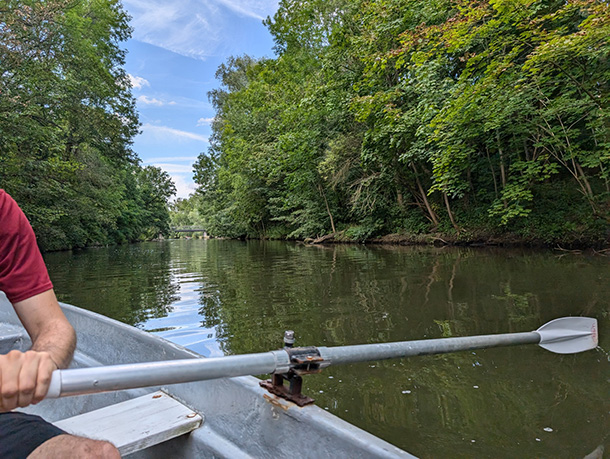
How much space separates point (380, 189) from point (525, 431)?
45.8 ft

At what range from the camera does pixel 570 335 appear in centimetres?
223

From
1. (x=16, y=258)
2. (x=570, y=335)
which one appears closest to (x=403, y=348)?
(x=16, y=258)

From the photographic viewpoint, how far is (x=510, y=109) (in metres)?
8.28

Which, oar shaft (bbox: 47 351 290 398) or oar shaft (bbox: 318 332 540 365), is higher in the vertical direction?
oar shaft (bbox: 47 351 290 398)

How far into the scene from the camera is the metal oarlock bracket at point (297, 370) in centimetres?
111

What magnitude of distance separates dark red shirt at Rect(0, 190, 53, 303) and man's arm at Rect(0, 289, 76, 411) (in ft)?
0.13

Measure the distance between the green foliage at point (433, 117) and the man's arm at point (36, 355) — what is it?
311 inches

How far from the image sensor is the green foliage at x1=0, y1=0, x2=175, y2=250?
9.79m

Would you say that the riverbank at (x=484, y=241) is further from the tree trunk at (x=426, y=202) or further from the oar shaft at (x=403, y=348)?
the oar shaft at (x=403, y=348)

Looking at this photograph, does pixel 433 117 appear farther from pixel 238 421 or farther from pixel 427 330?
pixel 238 421

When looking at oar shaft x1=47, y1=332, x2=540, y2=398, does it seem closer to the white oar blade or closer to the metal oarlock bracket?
the metal oarlock bracket

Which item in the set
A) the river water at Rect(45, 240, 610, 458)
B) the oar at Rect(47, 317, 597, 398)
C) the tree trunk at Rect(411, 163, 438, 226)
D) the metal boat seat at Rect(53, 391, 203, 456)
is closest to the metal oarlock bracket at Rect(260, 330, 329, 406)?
the oar at Rect(47, 317, 597, 398)

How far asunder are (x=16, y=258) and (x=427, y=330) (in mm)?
3042

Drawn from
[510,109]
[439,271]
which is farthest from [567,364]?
[510,109]
